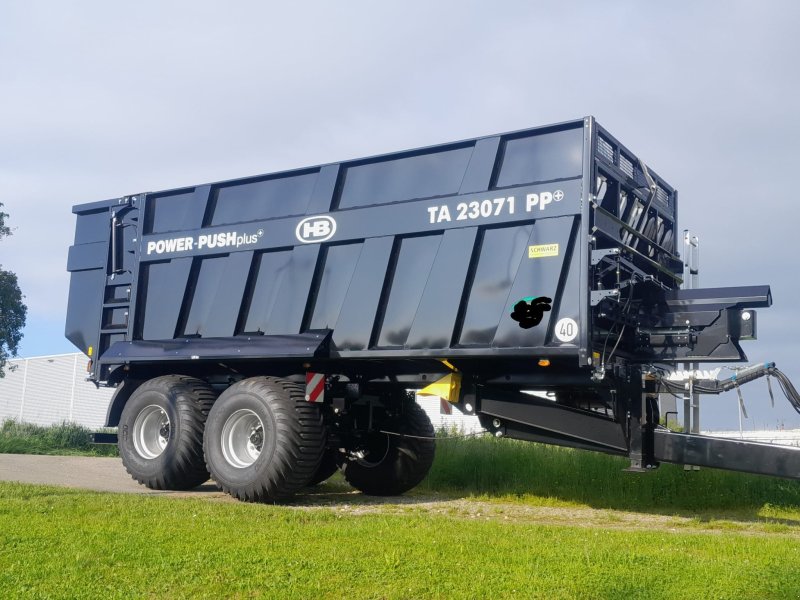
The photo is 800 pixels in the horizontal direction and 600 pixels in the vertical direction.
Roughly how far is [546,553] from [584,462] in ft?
18.2

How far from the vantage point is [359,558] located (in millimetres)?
5625

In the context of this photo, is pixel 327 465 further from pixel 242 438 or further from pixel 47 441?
pixel 47 441

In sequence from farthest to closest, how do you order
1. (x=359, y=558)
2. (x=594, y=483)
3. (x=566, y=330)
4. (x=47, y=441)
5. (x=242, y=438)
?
(x=47, y=441) < (x=594, y=483) < (x=242, y=438) < (x=566, y=330) < (x=359, y=558)

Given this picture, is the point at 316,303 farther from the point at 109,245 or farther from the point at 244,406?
the point at 109,245

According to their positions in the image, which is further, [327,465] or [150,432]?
[327,465]

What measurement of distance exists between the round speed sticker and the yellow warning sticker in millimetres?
644

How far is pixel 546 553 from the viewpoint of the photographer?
5.87 meters


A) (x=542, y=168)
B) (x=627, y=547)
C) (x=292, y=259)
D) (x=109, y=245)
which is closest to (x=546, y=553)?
(x=627, y=547)

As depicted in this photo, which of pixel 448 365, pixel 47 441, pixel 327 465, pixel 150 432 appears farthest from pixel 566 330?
pixel 47 441

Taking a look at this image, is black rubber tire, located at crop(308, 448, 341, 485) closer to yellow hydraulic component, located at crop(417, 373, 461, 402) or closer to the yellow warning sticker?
yellow hydraulic component, located at crop(417, 373, 461, 402)

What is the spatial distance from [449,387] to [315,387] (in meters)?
1.48

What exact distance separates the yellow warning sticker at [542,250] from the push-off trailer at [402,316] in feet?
0.13

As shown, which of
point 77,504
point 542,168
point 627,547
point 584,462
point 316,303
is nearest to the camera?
point 627,547

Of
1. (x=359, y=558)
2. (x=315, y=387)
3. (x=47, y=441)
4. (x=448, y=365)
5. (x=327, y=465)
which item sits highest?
(x=448, y=365)
